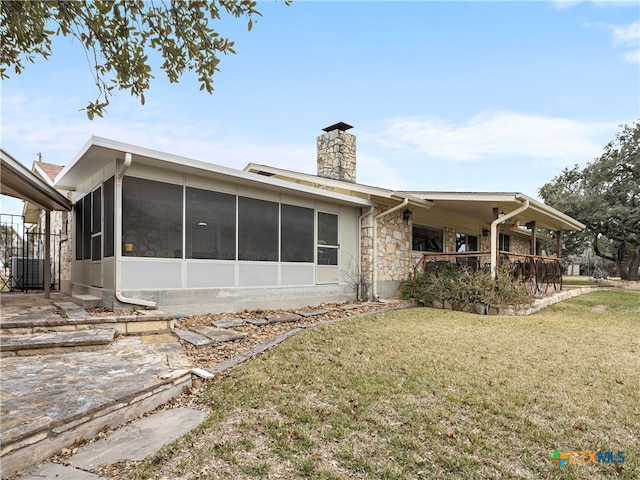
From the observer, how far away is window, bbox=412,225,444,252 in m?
11.0

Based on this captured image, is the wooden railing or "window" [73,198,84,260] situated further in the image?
the wooden railing

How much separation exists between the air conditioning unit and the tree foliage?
31.6ft

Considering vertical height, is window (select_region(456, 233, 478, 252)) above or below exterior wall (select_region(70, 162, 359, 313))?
above

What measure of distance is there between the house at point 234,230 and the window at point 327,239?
0.03m

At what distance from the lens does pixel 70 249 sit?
8.70m

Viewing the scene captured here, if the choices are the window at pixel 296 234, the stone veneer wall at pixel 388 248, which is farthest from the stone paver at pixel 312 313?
the stone veneer wall at pixel 388 248

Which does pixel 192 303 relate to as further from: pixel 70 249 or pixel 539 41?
pixel 539 41

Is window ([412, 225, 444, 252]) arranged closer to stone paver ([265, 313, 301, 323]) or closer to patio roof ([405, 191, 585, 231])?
patio roof ([405, 191, 585, 231])

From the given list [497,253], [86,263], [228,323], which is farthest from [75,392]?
[497,253]

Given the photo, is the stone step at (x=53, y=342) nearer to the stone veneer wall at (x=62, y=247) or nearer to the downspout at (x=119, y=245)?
the downspout at (x=119, y=245)

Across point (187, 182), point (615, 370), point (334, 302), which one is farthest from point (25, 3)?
point (334, 302)

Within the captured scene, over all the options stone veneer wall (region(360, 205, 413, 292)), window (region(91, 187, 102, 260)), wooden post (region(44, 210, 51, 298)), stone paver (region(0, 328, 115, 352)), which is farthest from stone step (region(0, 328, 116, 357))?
stone veneer wall (region(360, 205, 413, 292))

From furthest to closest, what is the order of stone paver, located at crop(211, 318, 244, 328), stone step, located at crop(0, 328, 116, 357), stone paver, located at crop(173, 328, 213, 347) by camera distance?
stone paver, located at crop(211, 318, 244, 328), stone paver, located at crop(173, 328, 213, 347), stone step, located at crop(0, 328, 116, 357)

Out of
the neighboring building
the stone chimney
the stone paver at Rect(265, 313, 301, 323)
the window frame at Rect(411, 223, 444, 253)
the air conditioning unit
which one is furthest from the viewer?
the window frame at Rect(411, 223, 444, 253)
